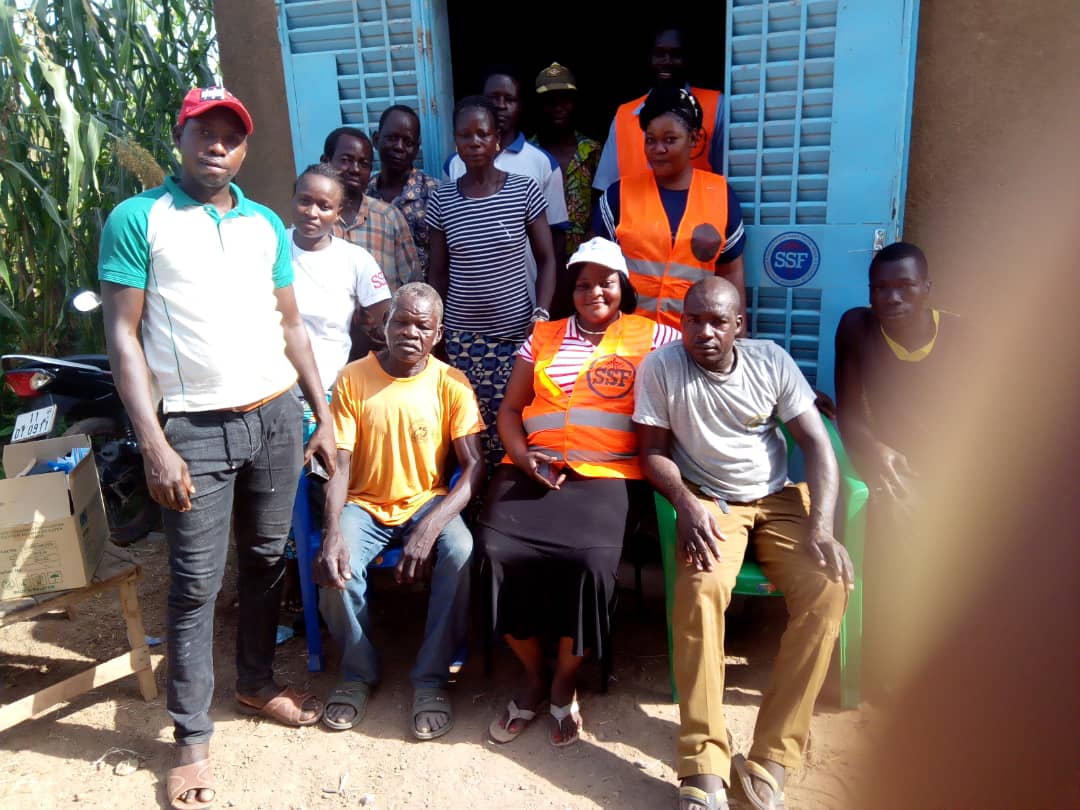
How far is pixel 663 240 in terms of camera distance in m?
3.18

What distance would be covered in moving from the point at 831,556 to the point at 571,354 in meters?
1.07

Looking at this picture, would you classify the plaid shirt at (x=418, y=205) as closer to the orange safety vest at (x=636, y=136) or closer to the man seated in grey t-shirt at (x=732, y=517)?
the orange safety vest at (x=636, y=136)

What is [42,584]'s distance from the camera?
2.75 meters

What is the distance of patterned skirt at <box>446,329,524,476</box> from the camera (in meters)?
3.42

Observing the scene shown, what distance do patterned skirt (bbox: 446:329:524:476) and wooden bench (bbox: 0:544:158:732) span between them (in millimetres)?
1338

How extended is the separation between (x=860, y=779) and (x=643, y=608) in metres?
1.16

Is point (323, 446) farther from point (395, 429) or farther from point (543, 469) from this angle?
point (543, 469)

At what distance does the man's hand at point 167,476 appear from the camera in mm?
2244

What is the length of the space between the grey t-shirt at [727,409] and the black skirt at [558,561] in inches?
11.3

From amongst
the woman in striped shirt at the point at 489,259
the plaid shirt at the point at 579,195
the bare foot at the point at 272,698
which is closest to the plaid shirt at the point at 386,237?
the woman in striped shirt at the point at 489,259

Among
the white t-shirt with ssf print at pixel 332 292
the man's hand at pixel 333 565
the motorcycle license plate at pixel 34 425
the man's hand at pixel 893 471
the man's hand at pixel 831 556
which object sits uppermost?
the white t-shirt with ssf print at pixel 332 292

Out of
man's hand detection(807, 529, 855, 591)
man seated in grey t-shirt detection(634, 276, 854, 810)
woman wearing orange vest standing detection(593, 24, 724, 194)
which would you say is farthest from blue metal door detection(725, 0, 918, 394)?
man's hand detection(807, 529, 855, 591)

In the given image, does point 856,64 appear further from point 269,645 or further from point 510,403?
point 269,645

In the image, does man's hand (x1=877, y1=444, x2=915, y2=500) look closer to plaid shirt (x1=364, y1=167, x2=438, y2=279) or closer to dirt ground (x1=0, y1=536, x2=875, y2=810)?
dirt ground (x1=0, y1=536, x2=875, y2=810)
